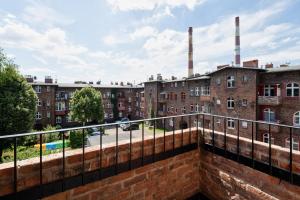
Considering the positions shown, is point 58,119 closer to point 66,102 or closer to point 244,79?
Result: point 66,102

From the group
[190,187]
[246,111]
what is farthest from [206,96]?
[190,187]

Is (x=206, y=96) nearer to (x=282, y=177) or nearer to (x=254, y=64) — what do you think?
(x=254, y=64)

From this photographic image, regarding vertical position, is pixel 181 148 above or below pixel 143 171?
above

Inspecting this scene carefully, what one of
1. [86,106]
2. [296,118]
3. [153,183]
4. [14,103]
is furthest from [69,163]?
[86,106]

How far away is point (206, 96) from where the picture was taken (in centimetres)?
2644

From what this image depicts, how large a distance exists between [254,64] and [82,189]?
24060mm

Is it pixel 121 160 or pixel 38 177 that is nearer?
pixel 38 177

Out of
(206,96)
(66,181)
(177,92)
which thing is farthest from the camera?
(177,92)

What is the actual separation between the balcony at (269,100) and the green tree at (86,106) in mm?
24089

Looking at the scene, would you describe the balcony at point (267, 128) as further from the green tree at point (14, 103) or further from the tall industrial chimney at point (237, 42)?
the green tree at point (14, 103)

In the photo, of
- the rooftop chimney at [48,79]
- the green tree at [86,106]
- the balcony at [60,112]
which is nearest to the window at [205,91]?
the green tree at [86,106]

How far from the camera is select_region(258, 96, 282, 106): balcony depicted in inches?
716

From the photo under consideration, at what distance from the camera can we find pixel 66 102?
38031 mm

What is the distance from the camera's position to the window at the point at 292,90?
680 inches
